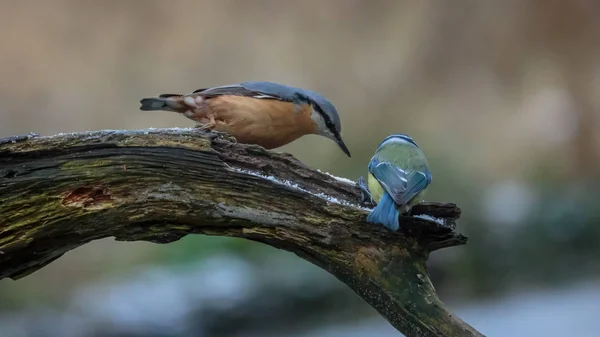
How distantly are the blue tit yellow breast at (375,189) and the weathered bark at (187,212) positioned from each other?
0.09 metres

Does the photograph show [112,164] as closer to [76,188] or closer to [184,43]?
[76,188]

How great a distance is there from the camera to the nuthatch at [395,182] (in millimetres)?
1427

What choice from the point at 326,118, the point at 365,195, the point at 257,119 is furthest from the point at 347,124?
the point at 365,195

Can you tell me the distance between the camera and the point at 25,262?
1.45 metres

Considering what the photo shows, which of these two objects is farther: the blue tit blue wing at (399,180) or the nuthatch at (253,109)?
the nuthatch at (253,109)

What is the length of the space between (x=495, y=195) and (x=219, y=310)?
2530mm

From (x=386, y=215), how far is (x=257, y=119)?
689 millimetres

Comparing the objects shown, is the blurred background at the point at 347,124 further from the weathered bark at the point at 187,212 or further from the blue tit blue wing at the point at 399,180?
the weathered bark at the point at 187,212

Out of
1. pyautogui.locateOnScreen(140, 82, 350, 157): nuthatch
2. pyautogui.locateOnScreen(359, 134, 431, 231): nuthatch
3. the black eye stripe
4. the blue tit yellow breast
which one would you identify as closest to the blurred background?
the black eye stripe

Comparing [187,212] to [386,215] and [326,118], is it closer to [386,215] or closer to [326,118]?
[386,215]

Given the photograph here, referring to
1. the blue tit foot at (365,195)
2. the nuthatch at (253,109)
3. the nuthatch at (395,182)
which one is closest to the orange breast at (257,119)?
the nuthatch at (253,109)

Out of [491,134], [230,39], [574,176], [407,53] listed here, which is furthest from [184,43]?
[574,176]

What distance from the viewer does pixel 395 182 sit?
5.16 ft

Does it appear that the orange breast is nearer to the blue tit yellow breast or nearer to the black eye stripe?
the black eye stripe
